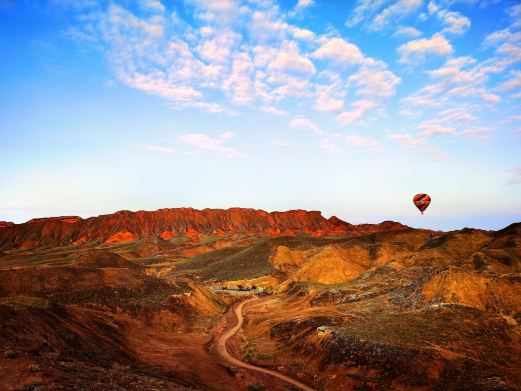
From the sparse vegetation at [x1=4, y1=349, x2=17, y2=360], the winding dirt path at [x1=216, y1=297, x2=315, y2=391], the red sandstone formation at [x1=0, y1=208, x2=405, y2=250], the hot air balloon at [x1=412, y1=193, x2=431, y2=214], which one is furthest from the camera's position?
the red sandstone formation at [x1=0, y1=208, x2=405, y2=250]

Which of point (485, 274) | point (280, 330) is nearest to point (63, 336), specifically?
point (280, 330)

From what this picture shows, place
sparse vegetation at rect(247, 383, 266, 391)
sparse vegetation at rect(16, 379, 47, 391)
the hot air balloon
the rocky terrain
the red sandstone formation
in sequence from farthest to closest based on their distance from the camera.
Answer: the red sandstone formation, the hot air balloon, sparse vegetation at rect(247, 383, 266, 391), the rocky terrain, sparse vegetation at rect(16, 379, 47, 391)

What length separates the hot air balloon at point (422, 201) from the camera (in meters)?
59.3

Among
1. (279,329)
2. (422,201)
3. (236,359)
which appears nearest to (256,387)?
(236,359)

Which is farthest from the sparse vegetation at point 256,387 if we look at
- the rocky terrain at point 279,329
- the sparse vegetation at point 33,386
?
the sparse vegetation at point 33,386

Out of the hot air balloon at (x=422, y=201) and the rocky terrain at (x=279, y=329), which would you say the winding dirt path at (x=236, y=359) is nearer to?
the rocky terrain at (x=279, y=329)

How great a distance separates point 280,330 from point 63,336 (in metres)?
21.5

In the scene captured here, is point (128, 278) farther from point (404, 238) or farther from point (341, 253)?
point (404, 238)

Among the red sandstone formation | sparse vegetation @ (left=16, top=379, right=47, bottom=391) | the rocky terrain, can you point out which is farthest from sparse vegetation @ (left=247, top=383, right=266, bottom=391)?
the red sandstone formation

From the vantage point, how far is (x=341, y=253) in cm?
7894

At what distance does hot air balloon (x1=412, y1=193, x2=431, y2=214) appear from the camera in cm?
5931

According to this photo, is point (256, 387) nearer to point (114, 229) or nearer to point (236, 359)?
point (236, 359)

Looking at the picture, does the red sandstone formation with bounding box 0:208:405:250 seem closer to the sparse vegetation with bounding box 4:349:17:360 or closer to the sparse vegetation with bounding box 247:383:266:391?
A: the sparse vegetation with bounding box 247:383:266:391

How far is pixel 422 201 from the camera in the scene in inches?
2349
